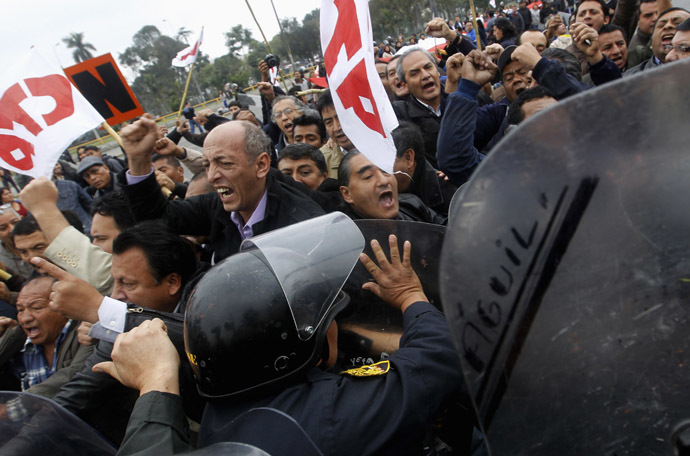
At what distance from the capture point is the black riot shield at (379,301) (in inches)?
63.0

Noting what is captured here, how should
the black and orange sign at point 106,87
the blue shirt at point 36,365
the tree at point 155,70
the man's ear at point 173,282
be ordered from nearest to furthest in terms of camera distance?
the man's ear at point 173,282 < the blue shirt at point 36,365 < the black and orange sign at point 106,87 < the tree at point 155,70

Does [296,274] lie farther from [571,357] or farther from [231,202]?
[231,202]

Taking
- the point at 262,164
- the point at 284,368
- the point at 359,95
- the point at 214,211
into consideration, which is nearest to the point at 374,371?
the point at 284,368

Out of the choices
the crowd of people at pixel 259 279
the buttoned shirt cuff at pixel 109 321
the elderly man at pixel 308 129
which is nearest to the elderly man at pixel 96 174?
the crowd of people at pixel 259 279

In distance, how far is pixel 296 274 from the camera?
1299mm

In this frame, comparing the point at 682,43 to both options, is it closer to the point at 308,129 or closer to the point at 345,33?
the point at 345,33

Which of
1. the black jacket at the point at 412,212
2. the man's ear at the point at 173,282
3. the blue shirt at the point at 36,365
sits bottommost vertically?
the blue shirt at the point at 36,365

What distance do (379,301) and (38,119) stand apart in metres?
2.82

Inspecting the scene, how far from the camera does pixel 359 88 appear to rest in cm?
207

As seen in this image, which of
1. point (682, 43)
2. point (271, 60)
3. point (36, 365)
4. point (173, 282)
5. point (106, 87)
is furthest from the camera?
point (271, 60)

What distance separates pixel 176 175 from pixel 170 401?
3.70 meters

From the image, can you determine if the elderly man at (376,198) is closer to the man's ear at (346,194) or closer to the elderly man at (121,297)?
the man's ear at (346,194)

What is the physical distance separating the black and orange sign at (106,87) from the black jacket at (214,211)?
1.22 meters

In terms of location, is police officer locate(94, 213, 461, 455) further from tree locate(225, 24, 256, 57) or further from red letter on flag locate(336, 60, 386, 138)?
tree locate(225, 24, 256, 57)
